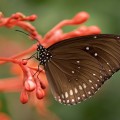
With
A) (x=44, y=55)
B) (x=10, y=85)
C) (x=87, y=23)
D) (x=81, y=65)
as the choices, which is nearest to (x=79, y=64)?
(x=81, y=65)

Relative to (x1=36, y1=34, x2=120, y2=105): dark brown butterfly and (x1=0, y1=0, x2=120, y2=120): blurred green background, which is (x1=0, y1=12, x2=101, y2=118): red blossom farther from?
(x1=0, y1=0, x2=120, y2=120): blurred green background

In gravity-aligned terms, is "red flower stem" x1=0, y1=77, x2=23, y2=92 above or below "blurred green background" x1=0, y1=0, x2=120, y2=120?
below

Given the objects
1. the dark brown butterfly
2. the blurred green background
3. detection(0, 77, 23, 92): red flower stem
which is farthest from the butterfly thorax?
the blurred green background

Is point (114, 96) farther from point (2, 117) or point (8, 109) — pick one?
point (2, 117)

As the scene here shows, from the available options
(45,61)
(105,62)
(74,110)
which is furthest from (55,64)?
(74,110)

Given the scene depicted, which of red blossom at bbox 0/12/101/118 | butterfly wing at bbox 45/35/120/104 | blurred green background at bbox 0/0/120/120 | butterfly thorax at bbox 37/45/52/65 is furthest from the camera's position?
blurred green background at bbox 0/0/120/120

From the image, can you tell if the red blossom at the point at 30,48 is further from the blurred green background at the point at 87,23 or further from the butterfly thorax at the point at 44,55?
the blurred green background at the point at 87,23

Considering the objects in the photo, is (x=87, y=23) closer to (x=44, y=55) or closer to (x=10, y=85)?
(x=44, y=55)
